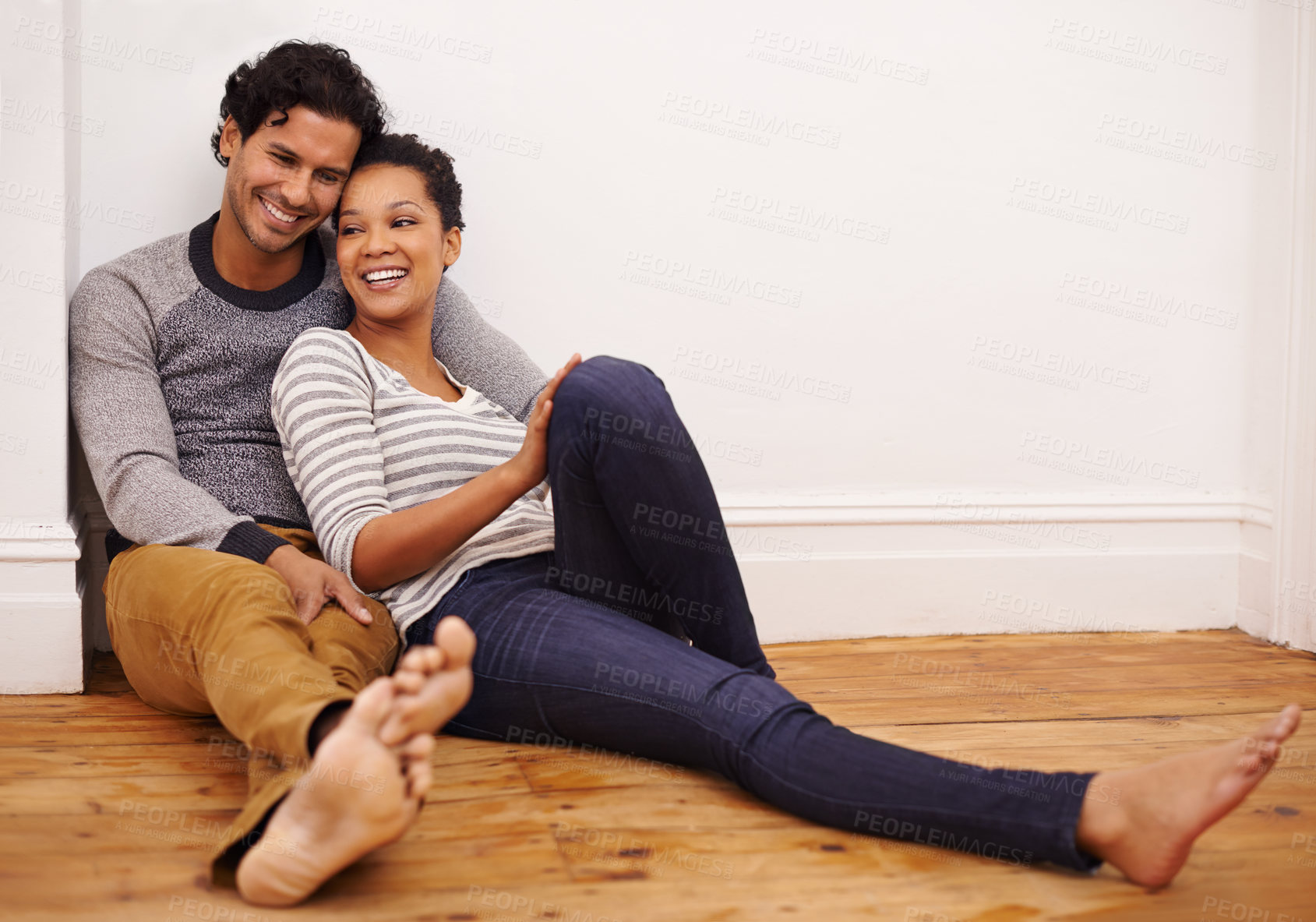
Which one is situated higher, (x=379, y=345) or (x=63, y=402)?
(x=379, y=345)

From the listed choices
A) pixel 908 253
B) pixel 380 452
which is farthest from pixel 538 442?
pixel 908 253

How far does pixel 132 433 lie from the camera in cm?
147

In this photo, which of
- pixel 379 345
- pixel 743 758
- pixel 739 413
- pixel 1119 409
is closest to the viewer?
pixel 743 758

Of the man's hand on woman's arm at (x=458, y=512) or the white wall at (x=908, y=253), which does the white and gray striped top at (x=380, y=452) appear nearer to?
the man's hand on woman's arm at (x=458, y=512)

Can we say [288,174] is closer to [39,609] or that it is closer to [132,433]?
[132,433]

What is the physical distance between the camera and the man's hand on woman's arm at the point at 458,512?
1.28 metres

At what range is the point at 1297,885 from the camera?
1.05 m

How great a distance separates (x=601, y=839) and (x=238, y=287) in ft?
3.43

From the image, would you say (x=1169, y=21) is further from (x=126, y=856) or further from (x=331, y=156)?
(x=126, y=856)

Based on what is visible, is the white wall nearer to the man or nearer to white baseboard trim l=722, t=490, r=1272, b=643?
white baseboard trim l=722, t=490, r=1272, b=643

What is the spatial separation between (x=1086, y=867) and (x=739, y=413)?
3.90 feet

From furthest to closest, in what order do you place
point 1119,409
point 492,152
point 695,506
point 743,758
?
point 1119,409
point 492,152
point 695,506
point 743,758

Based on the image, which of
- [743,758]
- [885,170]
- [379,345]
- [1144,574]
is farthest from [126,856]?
[1144,574]

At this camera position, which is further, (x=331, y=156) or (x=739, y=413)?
(x=739, y=413)
